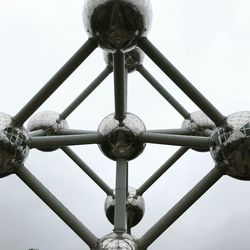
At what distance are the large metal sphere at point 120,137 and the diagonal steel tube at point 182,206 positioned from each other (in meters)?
1.32

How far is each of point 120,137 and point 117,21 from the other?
209 cm

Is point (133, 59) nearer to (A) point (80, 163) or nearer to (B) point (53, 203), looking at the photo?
(A) point (80, 163)

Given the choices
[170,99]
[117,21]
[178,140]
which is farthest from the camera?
[170,99]

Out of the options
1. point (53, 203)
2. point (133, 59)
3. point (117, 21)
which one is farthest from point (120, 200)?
point (133, 59)

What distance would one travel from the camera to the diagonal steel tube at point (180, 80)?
15.6 ft

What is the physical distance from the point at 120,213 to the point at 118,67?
1.99 m

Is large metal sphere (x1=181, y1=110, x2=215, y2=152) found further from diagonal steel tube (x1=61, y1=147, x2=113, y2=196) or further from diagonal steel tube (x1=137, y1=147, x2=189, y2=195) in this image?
diagonal steel tube (x1=61, y1=147, x2=113, y2=196)

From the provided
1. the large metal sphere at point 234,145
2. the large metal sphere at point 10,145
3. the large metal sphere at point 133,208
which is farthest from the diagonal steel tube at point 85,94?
the large metal sphere at point 234,145

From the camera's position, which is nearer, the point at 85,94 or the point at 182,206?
the point at 182,206

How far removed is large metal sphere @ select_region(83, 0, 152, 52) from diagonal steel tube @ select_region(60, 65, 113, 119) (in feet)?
10.7

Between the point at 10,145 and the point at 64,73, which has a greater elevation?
the point at 64,73

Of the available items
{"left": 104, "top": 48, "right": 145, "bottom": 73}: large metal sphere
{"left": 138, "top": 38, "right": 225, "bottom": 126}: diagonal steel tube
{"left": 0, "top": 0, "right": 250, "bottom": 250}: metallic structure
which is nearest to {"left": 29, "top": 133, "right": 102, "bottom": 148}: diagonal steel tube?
{"left": 0, "top": 0, "right": 250, "bottom": 250}: metallic structure

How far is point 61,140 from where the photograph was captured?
562cm

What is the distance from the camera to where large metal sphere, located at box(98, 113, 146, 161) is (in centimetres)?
611
